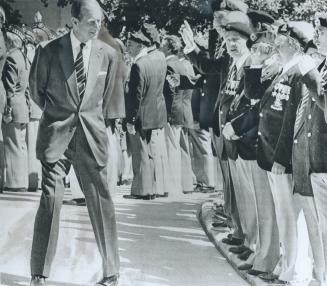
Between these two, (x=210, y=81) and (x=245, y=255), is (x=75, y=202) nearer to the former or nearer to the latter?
(x=245, y=255)

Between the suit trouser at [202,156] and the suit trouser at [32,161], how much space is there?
152 centimetres

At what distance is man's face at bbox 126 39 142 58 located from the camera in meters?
5.91

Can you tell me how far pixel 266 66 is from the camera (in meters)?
5.04

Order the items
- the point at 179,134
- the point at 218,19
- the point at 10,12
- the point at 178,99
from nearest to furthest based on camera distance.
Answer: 1. the point at 218,19
2. the point at 10,12
3. the point at 178,99
4. the point at 179,134

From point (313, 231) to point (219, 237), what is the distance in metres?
0.96

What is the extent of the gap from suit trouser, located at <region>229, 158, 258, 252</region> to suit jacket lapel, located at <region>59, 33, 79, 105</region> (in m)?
1.18

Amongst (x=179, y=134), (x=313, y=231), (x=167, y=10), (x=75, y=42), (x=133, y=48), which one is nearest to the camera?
(x=313, y=231)

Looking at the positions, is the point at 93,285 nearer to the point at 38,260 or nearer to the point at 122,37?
the point at 38,260

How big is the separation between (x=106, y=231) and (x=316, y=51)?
65.3 inches

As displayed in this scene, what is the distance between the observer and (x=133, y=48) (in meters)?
6.04

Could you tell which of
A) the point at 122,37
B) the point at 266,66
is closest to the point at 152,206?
the point at 122,37

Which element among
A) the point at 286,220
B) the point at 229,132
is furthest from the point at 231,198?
the point at 286,220

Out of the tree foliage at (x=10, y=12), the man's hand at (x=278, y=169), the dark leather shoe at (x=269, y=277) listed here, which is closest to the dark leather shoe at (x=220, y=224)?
the dark leather shoe at (x=269, y=277)

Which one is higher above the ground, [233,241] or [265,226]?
[265,226]
